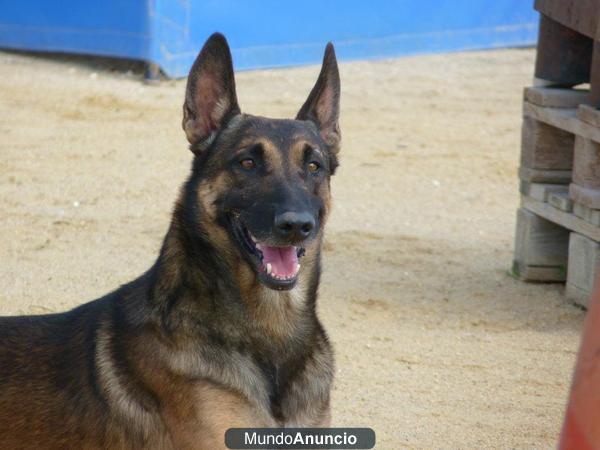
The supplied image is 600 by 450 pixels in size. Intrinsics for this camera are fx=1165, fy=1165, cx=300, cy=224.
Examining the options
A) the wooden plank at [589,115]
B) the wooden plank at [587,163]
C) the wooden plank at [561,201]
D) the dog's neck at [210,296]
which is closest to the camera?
the dog's neck at [210,296]

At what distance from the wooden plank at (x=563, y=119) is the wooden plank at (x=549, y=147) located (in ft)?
0.22

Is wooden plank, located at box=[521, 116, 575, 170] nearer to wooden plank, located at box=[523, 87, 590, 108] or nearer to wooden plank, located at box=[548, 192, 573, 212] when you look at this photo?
wooden plank, located at box=[523, 87, 590, 108]

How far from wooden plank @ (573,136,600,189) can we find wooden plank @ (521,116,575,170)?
0.41 m

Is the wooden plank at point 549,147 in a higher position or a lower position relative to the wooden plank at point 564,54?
lower

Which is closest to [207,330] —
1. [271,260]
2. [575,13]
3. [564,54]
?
[271,260]

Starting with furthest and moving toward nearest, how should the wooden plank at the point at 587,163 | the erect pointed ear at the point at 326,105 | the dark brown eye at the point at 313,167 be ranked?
the wooden plank at the point at 587,163, the erect pointed ear at the point at 326,105, the dark brown eye at the point at 313,167

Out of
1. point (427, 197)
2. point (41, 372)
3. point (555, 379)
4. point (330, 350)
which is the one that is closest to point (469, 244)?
point (427, 197)

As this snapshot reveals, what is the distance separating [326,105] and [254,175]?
597 mm

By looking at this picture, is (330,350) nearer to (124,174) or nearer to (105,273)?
(105,273)

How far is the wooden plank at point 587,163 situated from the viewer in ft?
20.7

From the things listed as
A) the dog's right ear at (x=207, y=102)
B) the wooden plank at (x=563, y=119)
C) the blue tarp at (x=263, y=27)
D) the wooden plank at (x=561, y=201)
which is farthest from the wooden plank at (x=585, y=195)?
the blue tarp at (x=263, y=27)

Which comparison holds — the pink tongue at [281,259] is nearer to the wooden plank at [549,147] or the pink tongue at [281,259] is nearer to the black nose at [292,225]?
the black nose at [292,225]

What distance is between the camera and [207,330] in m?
3.89

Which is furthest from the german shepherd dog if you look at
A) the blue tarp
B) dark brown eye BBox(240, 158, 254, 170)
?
the blue tarp
